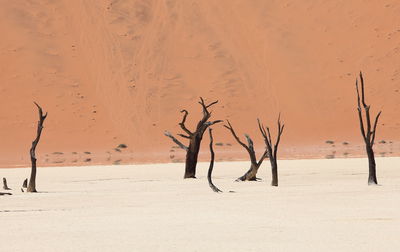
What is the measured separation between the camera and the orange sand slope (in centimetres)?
6900

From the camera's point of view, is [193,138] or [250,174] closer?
[250,174]

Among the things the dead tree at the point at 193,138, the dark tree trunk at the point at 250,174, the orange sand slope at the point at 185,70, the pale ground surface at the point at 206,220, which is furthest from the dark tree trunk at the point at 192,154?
the orange sand slope at the point at 185,70

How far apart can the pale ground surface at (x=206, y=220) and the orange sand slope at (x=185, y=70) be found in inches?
1659

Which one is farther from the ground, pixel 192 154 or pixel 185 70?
pixel 185 70

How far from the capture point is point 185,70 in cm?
7456

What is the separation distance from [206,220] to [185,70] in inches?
2353

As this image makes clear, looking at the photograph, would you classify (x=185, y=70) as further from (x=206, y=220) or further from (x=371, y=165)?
(x=206, y=220)

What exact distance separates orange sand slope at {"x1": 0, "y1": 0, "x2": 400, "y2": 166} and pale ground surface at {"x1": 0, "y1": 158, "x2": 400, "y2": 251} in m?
42.1

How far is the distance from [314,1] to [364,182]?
55.5 m

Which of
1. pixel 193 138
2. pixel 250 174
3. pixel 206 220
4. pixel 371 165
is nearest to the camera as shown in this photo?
pixel 206 220

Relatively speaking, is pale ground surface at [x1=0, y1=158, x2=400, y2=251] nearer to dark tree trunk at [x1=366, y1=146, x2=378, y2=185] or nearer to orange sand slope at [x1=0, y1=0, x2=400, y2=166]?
dark tree trunk at [x1=366, y1=146, x2=378, y2=185]

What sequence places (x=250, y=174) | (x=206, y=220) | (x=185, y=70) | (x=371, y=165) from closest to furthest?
(x=206, y=220)
(x=371, y=165)
(x=250, y=174)
(x=185, y=70)

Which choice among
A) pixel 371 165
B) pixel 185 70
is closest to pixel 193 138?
pixel 371 165

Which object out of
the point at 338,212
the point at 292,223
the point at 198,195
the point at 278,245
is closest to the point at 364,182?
the point at 198,195
